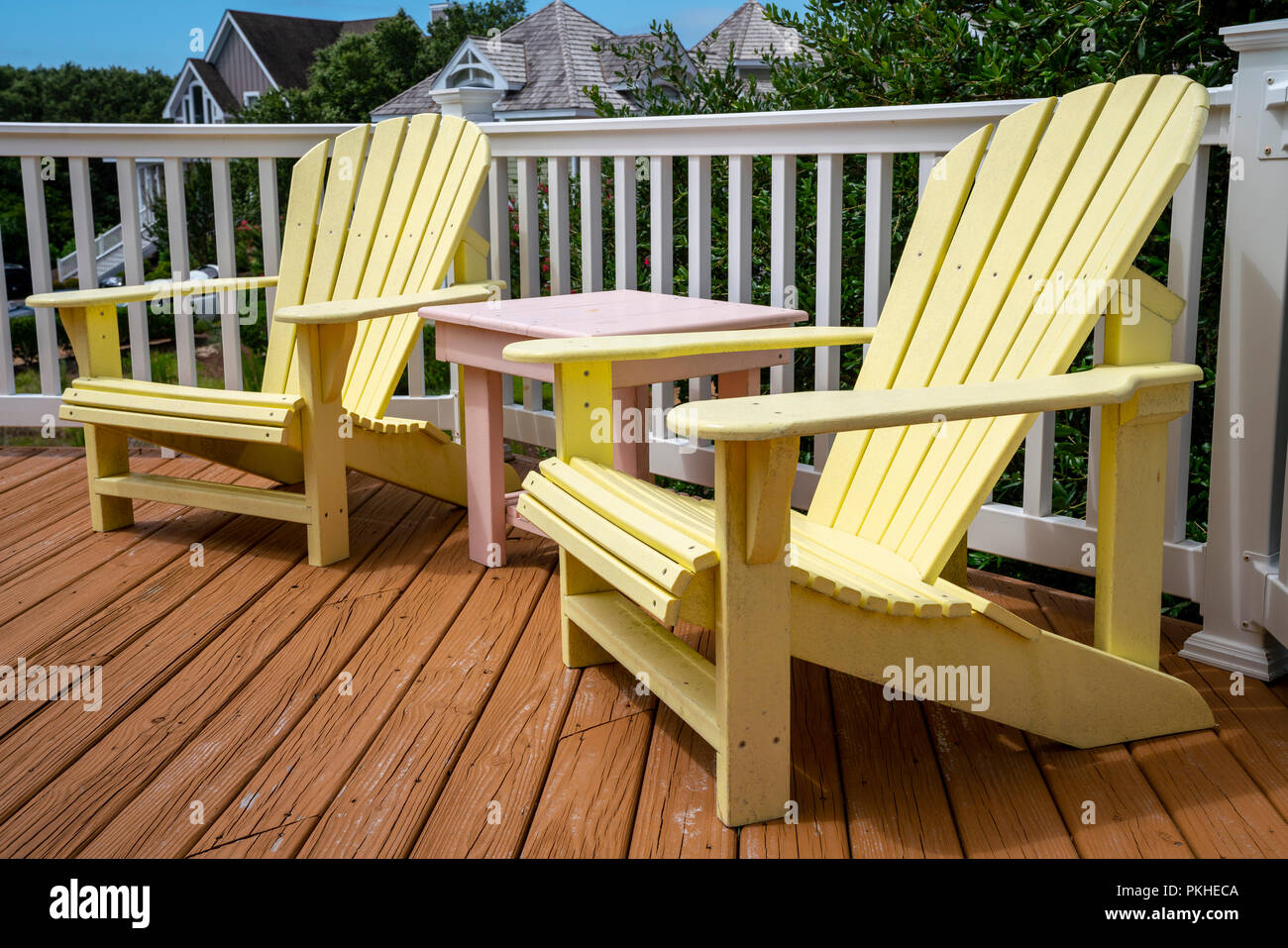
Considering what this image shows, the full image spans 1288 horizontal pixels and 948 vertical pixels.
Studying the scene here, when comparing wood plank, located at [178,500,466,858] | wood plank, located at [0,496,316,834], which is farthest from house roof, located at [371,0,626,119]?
wood plank, located at [178,500,466,858]

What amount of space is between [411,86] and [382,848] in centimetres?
2813

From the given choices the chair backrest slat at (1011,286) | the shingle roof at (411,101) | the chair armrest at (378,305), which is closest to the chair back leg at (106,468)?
the chair armrest at (378,305)

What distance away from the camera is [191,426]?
108 inches

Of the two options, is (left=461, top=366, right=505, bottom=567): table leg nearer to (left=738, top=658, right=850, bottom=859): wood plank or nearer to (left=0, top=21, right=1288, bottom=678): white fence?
(left=0, top=21, right=1288, bottom=678): white fence

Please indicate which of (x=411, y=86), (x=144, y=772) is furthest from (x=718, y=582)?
Result: (x=411, y=86)

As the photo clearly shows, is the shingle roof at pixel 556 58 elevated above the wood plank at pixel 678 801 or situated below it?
above

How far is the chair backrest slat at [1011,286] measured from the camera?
1.80m

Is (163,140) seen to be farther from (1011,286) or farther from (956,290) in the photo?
(1011,286)

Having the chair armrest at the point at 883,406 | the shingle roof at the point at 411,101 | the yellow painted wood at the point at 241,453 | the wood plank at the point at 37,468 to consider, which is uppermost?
the shingle roof at the point at 411,101

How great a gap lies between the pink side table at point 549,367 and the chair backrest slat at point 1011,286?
34 cm

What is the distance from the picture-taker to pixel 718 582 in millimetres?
1556

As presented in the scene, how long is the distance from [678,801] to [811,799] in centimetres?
19

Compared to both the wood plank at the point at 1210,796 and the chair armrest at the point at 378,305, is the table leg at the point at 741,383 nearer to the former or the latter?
the chair armrest at the point at 378,305
